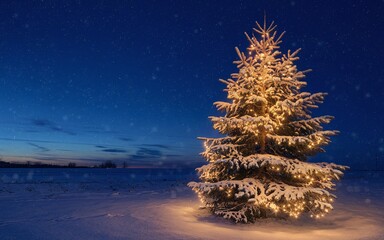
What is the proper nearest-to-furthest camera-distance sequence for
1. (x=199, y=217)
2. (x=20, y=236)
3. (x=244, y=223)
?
(x=20, y=236), (x=244, y=223), (x=199, y=217)

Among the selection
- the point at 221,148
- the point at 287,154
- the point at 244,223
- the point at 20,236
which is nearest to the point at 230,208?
the point at 244,223

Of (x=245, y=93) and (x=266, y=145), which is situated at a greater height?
(x=245, y=93)

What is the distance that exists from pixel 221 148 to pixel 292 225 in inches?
137

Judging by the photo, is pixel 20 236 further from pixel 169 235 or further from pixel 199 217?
pixel 199 217

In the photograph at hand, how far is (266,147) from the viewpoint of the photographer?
12.1 metres

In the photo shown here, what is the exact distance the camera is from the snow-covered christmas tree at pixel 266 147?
1034cm

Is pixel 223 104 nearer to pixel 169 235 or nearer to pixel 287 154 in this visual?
pixel 287 154

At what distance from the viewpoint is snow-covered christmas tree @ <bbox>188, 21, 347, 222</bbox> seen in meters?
10.3

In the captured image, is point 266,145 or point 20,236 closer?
point 20,236

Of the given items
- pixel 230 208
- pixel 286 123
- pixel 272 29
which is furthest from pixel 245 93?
pixel 230 208

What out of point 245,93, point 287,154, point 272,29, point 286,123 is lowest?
point 287,154

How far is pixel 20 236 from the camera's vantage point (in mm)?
7910

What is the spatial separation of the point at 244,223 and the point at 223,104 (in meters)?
4.03

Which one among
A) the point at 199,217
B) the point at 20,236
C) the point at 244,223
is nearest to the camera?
the point at 20,236
